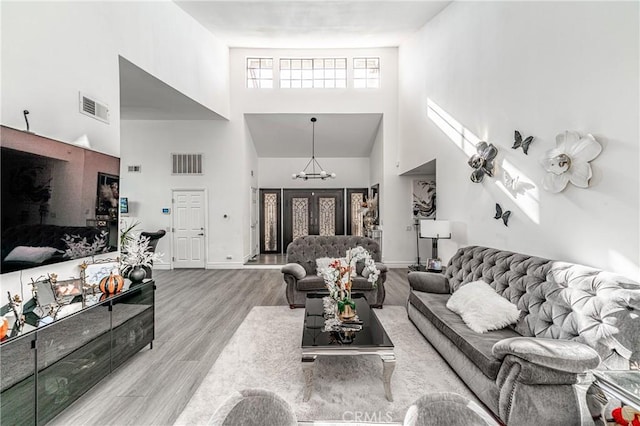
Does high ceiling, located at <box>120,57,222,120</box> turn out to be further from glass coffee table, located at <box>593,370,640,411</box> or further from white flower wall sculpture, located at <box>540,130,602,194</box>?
glass coffee table, located at <box>593,370,640,411</box>

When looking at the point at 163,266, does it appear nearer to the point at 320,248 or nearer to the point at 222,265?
the point at 222,265

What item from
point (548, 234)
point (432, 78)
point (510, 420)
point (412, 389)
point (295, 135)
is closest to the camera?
point (510, 420)

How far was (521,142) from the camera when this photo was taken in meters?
3.06

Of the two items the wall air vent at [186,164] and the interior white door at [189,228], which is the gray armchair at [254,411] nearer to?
the interior white door at [189,228]

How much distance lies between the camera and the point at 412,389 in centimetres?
233

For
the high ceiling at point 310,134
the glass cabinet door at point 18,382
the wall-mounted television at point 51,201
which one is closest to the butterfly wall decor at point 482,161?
the high ceiling at point 310,134

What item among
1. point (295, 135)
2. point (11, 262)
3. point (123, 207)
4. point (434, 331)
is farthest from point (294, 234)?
point (11, 262)

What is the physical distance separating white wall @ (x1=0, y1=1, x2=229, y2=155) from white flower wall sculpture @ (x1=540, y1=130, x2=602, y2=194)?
448 cm

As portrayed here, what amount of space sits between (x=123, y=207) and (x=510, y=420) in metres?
8.06

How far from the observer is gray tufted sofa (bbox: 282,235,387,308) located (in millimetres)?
4254

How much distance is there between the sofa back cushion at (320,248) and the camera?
479 centimetres

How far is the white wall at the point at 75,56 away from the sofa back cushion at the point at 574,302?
4.36 m

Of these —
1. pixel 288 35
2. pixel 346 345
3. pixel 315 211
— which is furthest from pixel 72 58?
pixel 315 211

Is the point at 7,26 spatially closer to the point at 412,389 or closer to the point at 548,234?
the point at 412,389
